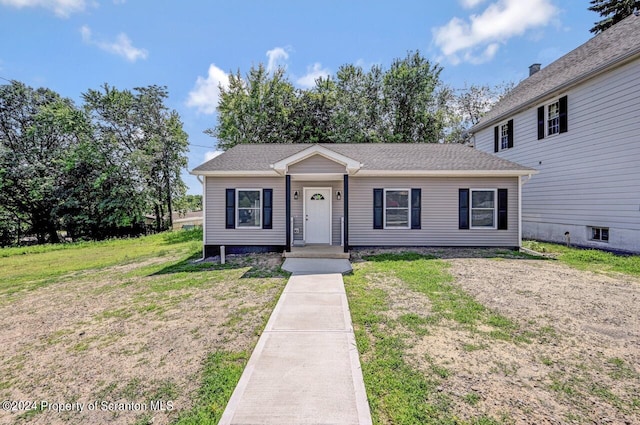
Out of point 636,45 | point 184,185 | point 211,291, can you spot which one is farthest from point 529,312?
point 184,185

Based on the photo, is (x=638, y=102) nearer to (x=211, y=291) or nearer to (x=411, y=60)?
(x=211, y=291)

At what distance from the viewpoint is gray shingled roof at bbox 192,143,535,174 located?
9.48 m

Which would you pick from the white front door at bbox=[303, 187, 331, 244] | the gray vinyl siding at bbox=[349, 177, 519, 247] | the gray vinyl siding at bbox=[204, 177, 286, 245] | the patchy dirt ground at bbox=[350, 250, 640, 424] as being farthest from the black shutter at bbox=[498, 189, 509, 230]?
the gray vinyl siding at bbox=[204, 177, 286, 245]

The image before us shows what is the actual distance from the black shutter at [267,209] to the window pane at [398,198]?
4056 millimetres

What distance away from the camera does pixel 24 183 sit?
1825cm

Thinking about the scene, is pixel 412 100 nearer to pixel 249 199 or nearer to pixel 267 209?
pixel 267 209

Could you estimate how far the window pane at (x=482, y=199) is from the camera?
974 centimetres

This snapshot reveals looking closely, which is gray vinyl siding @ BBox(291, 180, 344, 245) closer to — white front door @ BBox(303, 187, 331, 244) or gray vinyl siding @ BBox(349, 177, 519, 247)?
white front door @ BBox(303, 187, 331, 244)

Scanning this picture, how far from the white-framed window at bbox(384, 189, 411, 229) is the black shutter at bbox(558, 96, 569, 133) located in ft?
21.3

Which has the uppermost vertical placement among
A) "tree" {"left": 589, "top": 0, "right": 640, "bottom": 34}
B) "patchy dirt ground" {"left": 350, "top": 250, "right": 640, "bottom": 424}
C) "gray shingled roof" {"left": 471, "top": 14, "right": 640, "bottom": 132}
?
"tree" {"left": 589, "top": 0, "right": 640, "bottom": 34}

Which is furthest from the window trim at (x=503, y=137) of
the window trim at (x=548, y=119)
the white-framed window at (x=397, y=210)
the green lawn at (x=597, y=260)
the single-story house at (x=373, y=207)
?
the white-framed window at (x=397, y=210)

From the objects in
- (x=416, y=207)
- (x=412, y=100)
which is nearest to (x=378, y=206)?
(x=416, y=207)

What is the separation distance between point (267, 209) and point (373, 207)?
363cm

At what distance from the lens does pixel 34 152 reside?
1905 cm
